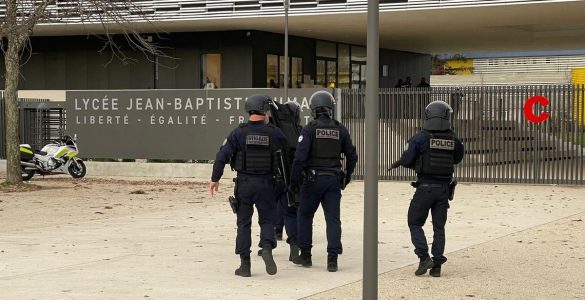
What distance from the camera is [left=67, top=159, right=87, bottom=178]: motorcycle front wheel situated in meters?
22.4

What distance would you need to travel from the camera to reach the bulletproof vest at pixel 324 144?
31.0 feet

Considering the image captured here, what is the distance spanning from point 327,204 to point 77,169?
14.2 m

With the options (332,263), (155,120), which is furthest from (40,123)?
(332,263)

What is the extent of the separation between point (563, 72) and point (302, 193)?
5976 centimetres

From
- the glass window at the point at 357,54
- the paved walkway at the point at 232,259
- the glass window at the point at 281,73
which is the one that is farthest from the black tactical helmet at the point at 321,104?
the glass window at the point at 357,54

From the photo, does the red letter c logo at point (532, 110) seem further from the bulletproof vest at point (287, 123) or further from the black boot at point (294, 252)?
the black boot at point (294, 252)

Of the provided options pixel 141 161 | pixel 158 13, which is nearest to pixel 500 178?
pixel 141 161

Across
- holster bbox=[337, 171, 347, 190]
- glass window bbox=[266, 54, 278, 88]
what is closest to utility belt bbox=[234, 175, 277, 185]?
holster bbox=[337, 171, 347, 190]

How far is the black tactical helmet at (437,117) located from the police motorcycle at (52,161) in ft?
45.9

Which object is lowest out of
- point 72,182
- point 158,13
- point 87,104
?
point 72,182

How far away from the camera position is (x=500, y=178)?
2083 centimetres

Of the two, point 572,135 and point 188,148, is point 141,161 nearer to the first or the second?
point 188,148

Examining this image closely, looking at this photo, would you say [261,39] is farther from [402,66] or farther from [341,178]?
[341,178]

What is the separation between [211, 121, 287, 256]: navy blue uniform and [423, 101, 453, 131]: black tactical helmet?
1.49m
